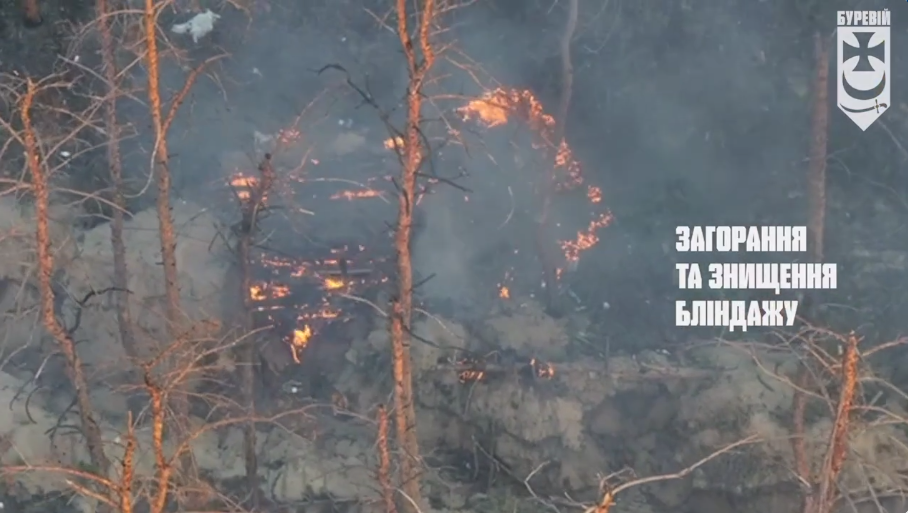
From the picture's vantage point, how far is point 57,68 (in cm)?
1221

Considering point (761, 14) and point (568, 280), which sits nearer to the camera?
point (568, 280)

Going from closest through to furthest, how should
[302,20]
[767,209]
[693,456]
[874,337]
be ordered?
[693,456]
[874,337]
[767,209]
[302,20]

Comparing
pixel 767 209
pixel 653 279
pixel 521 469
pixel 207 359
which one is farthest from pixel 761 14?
pixel 207 359

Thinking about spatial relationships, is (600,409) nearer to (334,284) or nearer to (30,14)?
(334,284)

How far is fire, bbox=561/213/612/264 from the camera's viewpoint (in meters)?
12.5

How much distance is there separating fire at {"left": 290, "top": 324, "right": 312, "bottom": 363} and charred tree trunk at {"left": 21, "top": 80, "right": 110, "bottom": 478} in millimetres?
3624

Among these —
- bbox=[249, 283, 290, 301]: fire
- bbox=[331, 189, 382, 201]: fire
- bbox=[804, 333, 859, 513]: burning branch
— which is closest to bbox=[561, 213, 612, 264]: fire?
bbox=[331, 189, 382, 201]: fire

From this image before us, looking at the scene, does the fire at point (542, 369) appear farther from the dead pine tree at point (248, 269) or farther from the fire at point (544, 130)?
the dead pine tree at point (248, 269)

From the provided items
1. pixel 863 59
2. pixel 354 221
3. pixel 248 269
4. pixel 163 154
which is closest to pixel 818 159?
pixel 863 59

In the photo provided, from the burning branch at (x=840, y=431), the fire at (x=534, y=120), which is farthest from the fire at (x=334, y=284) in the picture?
the burning branch at (x=840, y=431)

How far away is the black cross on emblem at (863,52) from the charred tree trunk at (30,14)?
35.2 feet

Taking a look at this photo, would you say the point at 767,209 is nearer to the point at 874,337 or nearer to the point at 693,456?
the point at 874,337

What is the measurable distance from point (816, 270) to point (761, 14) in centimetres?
425

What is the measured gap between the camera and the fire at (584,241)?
40.9 feet
